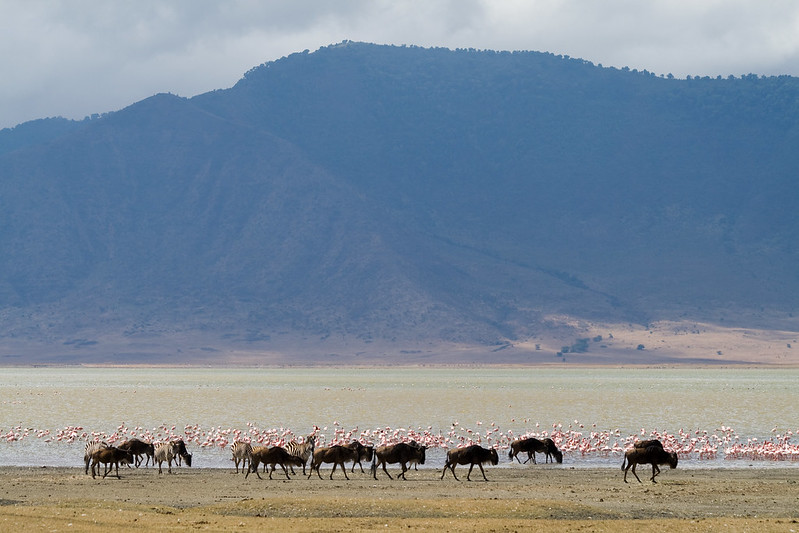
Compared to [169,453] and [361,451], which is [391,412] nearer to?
[169,453]

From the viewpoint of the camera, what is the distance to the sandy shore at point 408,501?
1906 cm

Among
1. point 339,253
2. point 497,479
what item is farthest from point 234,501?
point 339,253

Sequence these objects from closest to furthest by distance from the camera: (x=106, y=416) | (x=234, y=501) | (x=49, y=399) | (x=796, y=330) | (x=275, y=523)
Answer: (x=275, y=523) → (x=234, y=501) → (x=106, y=416) → (x=49, y=399) → (x=796, y=330)

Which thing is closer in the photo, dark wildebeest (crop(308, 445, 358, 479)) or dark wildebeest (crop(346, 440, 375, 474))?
dark wildebeest (crop(308, 445, 358, 479))

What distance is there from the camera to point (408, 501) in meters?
21.5

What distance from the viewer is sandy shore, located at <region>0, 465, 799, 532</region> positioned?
62.5 feet

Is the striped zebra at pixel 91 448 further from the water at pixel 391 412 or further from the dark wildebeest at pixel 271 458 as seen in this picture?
the water at pixel 391 412

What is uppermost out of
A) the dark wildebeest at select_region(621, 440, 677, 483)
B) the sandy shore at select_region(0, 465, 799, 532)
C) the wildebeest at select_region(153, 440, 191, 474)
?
the wildebeest at select_region(153, 440, 191, 474)

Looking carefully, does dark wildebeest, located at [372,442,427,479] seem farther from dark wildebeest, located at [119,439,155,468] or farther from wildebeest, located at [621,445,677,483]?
dark wildebeest, located at [119,439,155,468]

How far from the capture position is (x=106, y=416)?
55125mm

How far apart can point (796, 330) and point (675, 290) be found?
58.7ft

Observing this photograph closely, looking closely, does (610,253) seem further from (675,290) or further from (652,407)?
(652,407)

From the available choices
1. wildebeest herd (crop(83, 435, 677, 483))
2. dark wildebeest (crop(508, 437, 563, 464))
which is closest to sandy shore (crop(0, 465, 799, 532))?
wildebeest herd (crop(83, 435, 677, 483))

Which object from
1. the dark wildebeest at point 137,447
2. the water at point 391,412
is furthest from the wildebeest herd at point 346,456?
the water at point 391,412
